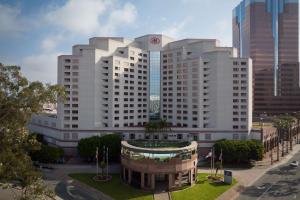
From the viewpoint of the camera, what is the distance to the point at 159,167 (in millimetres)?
72500

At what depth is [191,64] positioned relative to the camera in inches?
4596

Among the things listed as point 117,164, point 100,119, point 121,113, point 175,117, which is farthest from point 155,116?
point 117,164

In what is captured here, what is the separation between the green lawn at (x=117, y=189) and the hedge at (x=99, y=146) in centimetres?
1283

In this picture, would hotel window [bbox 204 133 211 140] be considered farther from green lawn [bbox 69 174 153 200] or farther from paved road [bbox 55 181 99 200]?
paved road [bbox 55 181 99 200]

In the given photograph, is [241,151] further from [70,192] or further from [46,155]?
[46,155]

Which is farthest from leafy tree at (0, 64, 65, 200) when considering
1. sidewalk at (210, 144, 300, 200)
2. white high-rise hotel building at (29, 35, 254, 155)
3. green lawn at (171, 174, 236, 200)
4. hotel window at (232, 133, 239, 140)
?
hotel window at (232, 133, 239, 140)

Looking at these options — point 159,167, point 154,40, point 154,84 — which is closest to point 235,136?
point 154,84

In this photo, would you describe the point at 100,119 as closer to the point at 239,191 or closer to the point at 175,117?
the point at 175,117

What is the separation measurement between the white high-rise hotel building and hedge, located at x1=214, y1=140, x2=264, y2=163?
511 inches

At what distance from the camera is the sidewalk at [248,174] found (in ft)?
226

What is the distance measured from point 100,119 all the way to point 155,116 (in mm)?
26257

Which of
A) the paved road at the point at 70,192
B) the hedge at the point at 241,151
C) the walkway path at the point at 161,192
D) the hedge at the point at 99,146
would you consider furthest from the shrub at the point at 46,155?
the hedge at the point at 241,151

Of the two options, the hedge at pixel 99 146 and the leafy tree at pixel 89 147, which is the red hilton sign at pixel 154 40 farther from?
the leafy tree at pixel 89 147

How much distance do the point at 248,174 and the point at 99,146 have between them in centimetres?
4719
